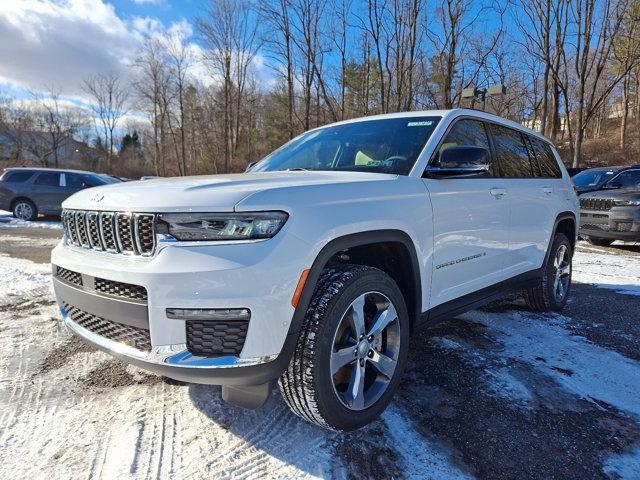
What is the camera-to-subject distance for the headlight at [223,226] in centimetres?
185

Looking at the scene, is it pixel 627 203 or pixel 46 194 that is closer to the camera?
pixel 627 203

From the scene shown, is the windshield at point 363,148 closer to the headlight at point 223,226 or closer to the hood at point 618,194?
Result: the headlight at point 223,226

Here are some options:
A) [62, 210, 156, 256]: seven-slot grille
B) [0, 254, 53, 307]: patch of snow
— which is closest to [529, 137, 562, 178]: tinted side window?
[62, 210, 156, 256]: seven-slot grille

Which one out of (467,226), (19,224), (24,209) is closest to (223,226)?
(467,226)

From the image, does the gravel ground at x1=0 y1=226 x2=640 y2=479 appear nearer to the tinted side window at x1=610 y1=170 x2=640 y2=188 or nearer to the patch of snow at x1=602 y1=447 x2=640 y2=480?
the patch of snow at x1=602 y1=447 x2=640 y2=480

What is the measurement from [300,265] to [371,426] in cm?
109

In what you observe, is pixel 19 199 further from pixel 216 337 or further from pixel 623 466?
pixel 623 466

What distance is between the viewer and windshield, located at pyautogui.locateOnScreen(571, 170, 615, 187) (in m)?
10.1

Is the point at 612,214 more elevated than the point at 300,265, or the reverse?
the point at 300,265

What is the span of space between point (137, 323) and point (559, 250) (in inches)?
171

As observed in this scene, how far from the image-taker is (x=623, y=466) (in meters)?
2.09

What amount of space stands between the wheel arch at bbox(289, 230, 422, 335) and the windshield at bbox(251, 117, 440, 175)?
0.49 meters

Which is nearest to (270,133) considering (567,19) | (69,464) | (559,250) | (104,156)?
(567,19)

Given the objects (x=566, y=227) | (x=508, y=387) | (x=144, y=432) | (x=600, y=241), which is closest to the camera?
(x=144, y=432)
